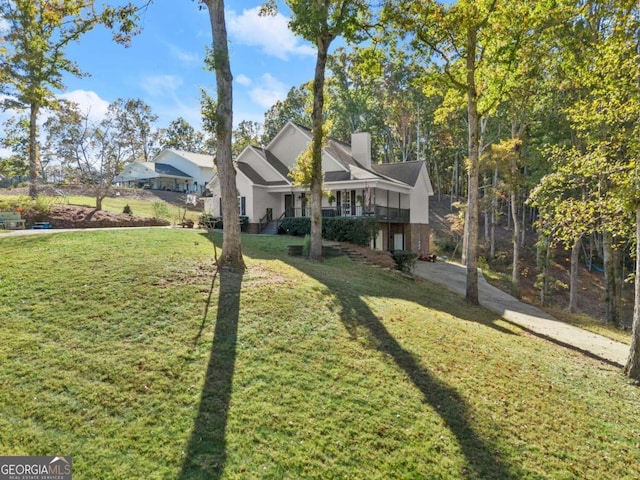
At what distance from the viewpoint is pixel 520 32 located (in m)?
11.6

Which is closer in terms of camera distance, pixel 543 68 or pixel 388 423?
pixel 388 423

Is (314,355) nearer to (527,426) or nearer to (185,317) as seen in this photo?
(185,317)

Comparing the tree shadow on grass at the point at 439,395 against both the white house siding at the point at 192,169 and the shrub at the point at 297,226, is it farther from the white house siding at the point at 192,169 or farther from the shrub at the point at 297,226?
the white house siding at the point at 192,169

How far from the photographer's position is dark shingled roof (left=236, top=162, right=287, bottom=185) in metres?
24.4

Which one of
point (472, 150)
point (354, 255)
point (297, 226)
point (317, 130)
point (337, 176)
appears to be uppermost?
point (317, 130)

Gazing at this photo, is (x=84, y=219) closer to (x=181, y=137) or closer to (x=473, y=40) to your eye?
(x=473, y=40)

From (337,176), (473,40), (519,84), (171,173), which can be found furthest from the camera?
(171,173)

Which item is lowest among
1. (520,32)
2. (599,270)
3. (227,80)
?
(599,270)

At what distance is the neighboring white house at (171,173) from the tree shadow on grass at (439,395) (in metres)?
43.8

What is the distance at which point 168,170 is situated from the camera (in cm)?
4844

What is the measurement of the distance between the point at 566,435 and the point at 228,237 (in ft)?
25.5

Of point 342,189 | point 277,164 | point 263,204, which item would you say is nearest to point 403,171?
point 342,189

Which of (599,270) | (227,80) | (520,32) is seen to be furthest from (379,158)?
(227,80)

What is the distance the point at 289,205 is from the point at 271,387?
21.3m
